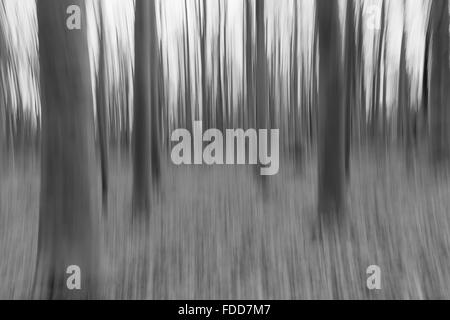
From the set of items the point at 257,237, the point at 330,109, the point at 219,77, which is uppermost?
the point at 219,77

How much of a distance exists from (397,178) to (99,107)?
9.60 feet

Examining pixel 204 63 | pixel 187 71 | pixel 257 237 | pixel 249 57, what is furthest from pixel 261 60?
pixel 257 237

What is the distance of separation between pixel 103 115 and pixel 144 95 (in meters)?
0.71

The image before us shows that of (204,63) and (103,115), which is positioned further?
(204,63)

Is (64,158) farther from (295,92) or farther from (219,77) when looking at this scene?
(219,77)

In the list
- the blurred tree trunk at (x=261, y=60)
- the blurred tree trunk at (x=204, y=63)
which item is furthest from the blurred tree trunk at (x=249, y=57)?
the blurred tree trunk at (x=204, y=63)

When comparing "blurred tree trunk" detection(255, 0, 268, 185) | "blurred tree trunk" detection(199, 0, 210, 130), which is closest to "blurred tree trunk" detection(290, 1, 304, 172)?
"blurred tree trunk" detection(255, 0, 268, 185)

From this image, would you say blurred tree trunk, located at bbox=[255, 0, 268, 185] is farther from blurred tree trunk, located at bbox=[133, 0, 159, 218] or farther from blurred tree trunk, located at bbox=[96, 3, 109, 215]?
blurred tree trunk, located at bbox=[96, 3, 109, 215]

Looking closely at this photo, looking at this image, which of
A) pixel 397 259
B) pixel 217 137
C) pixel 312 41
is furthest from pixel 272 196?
pixel 312 41

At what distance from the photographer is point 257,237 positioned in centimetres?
310

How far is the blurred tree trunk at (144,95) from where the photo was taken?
4.14 m

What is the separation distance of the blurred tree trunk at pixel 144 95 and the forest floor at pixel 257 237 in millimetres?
347

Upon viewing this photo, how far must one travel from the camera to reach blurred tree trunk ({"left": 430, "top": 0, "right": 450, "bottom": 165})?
3770 millimetres

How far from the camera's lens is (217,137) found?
333 cm
